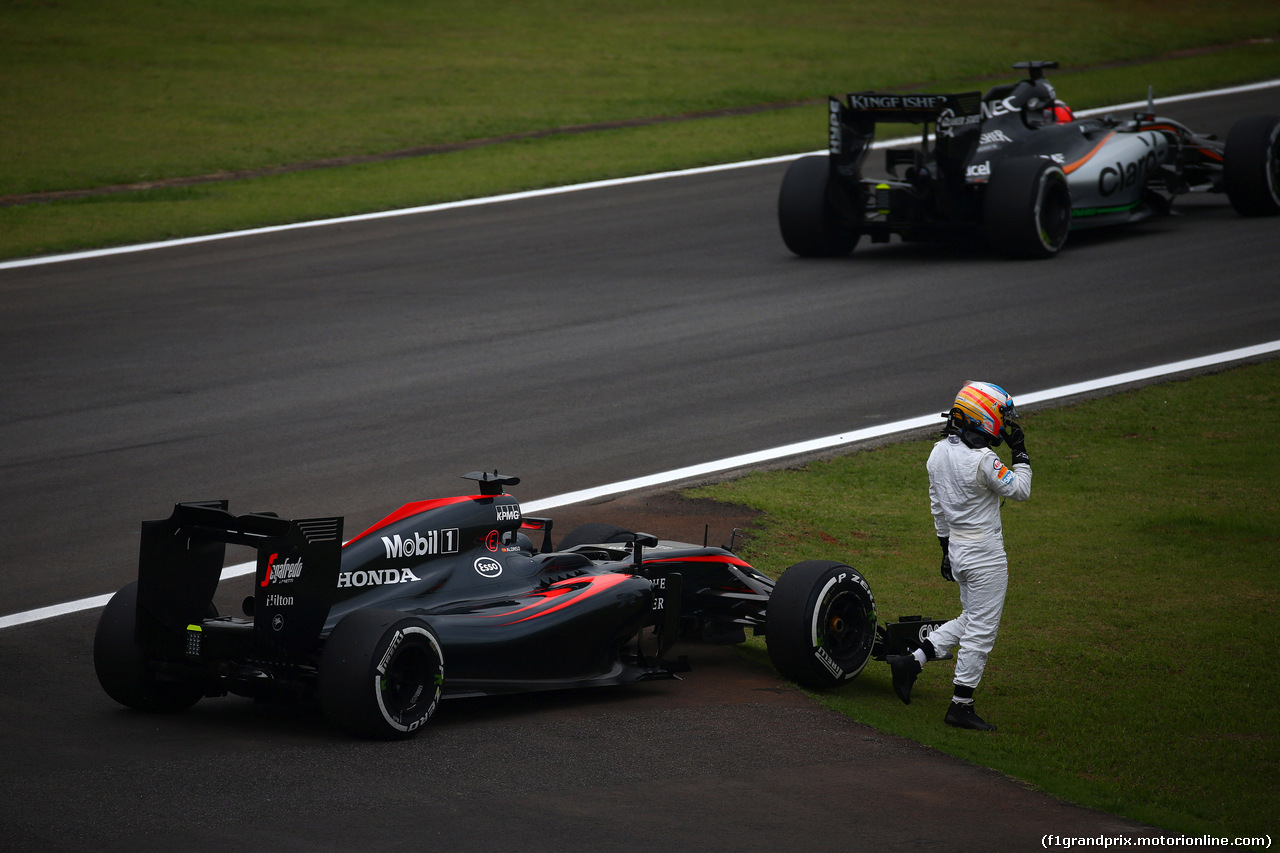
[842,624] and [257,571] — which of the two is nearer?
[257,571]

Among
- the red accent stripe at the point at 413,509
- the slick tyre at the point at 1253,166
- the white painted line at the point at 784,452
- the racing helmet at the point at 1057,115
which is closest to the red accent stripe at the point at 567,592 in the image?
the red accent stripe at the point at 413,509

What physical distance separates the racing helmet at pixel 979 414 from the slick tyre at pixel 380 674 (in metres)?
A: 3.13

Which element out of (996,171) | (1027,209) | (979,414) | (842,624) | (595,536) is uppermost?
(996,171)

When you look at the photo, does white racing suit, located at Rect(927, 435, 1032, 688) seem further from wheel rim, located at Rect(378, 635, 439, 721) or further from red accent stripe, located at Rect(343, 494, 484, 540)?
wheel rim, located at Rect(378, 635, 439, 721)

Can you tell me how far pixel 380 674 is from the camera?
771 cm

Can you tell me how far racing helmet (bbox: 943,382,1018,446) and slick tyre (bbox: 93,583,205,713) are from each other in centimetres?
439

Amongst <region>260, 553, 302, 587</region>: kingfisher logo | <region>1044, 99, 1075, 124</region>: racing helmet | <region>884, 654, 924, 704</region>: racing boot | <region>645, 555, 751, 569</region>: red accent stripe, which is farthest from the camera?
<region>1044, 99, 1075, 124</region>: racing helmet

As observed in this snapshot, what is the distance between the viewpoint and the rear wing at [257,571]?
26.2 ft

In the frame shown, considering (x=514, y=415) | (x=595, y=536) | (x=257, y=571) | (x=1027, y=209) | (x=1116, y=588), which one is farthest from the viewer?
(x=1027, y=209)

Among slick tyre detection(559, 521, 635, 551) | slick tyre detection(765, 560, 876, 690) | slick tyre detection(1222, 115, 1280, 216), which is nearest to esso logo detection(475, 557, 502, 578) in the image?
slick tyre detection(559, 521, 635, 551)

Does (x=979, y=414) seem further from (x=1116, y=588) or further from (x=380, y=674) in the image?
(x=380, y=674)

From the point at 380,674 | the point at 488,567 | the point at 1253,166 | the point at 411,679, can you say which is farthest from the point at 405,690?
the point at 1253,166

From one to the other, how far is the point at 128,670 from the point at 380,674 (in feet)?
4.94

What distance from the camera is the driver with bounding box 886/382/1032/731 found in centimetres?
870
